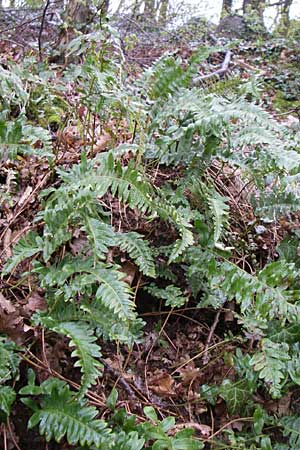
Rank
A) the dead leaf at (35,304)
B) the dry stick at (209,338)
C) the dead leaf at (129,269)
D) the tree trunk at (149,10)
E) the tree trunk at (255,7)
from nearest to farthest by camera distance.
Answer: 1. the dead leaf at (35,304)
2. the dry stick at (209,338)
3. the dead leaf at (129,269)
4. the tree trunk at (149,10)
5. the tree trunk at (255,7)

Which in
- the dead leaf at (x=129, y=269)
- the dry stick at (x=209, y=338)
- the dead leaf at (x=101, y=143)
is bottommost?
the dry stick at (x=209, y=338)

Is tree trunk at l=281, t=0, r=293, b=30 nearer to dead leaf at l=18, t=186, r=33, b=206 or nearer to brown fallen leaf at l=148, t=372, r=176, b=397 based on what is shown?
dead leaf at l=18, t=186, r=33, b=206

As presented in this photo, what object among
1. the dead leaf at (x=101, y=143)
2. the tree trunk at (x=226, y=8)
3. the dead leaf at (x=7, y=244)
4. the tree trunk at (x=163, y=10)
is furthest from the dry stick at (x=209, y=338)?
the tree trunk at (x=226, y=8)

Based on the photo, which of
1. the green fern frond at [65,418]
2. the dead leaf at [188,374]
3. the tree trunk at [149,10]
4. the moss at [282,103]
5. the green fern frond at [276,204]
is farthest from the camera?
the tree trunk at [149,10]

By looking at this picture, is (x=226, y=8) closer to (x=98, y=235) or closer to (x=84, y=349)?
Result: (x=98, y=235)

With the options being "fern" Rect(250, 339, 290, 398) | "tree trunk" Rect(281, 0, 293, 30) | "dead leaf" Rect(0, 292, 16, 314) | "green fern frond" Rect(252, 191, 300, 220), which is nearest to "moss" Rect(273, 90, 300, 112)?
"green fern frond" Rect(252, 191, 300, 220)

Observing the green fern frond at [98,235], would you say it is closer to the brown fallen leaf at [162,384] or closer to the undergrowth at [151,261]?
the undergrowth at [151,261]

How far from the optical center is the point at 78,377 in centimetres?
205

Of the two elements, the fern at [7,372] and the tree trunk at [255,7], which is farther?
the tree trunk at [255,7]

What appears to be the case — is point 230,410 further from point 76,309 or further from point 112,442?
point 76,309

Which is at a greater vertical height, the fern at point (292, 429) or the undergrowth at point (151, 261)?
the undergrowth at point (151, 261)

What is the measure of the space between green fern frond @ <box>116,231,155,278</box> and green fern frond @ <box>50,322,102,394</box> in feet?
1.43

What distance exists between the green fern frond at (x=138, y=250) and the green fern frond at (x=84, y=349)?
17.1 inches

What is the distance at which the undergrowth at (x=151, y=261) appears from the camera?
1827 mm
